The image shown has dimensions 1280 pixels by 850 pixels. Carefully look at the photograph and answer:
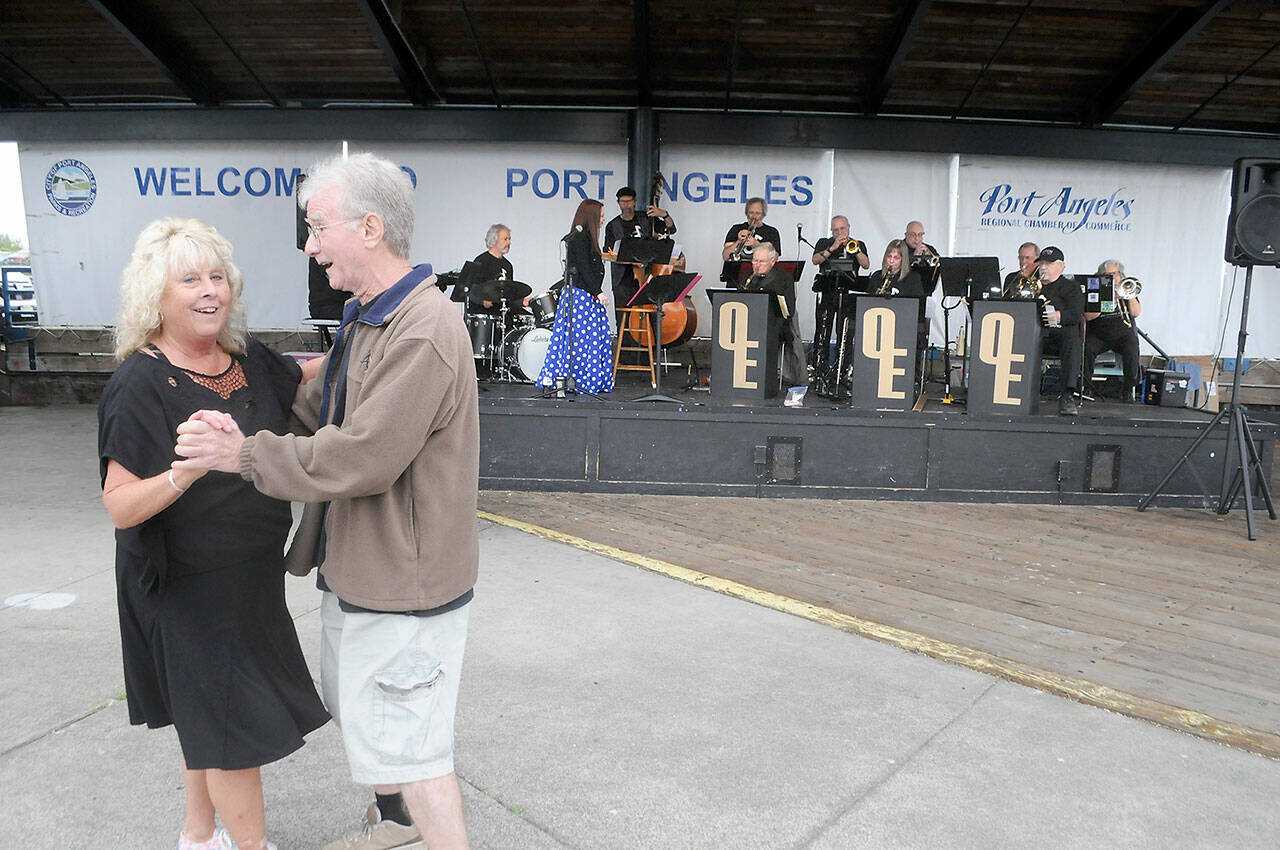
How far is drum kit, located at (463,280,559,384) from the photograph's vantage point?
767 centimetres

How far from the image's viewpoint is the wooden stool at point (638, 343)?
26.8 ft

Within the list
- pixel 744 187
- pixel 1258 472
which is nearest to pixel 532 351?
pixel 744 187

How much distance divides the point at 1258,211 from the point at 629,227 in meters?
4.92

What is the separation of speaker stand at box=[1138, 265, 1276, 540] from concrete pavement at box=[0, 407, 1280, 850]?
130 inches

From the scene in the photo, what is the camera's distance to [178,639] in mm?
1813

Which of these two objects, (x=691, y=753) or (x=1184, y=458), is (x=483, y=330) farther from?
(x=691, y=753)

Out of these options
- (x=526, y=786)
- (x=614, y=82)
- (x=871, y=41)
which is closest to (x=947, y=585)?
(x=526, y=786)

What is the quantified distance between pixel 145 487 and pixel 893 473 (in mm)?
4992

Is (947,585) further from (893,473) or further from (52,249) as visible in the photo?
(52,249)

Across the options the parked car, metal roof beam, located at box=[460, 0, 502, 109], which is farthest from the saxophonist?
the parked car

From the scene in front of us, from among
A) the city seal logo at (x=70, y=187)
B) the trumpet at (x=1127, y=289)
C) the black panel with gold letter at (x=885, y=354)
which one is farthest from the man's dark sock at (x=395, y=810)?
the city seal logo at (x=70, y=187)

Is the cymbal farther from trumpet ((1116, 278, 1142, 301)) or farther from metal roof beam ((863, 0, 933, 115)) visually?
trumpet ((1116, 278, 1142, 301))

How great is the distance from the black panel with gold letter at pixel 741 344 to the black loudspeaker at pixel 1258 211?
2844mm

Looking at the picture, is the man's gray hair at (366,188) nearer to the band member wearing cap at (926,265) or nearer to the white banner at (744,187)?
the band member wearing cap at (926,265)
